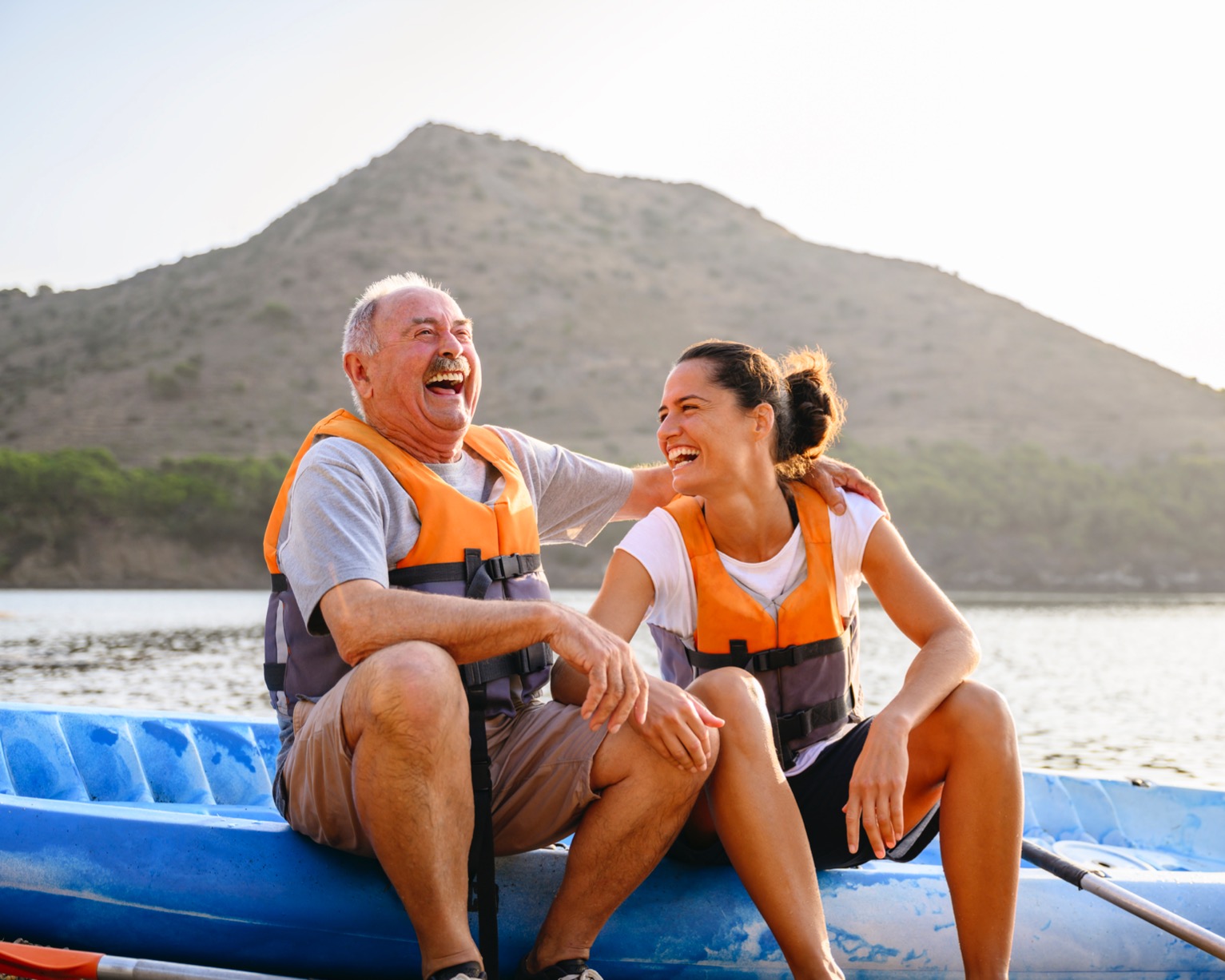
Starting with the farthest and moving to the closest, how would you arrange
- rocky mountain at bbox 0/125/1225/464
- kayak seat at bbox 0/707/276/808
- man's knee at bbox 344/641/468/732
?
1. rocky mountain at bbox 0/125/1225/464
2. kayak seat at bbox 0/707/276/808
3. man's knee at bbox 344/641/468/732

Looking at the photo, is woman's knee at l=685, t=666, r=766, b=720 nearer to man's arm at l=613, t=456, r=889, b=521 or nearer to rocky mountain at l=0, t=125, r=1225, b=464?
man's arm at l=613, t=456, r=889, b=521

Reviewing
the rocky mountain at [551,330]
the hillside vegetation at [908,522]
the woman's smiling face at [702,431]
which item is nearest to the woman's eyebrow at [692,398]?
the woman's smiling face at [702,431]

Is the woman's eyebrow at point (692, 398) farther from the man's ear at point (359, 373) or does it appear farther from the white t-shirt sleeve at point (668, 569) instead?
the man's ear at point (359, 373)

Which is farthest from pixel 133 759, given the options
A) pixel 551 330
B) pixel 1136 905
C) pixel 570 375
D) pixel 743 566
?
pixel 551 330

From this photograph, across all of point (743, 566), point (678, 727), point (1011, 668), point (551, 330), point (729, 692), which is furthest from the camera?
point (551, 330)

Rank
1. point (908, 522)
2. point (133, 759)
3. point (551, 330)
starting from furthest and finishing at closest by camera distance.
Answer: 1. point (551, 330)
2. point (908, 522)
3. point (133, 759)

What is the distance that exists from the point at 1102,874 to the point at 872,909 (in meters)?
0.58

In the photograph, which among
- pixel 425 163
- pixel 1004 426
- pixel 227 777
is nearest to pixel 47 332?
pixel 425 163

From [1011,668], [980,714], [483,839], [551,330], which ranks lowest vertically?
[1011,668]

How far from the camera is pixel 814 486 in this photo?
287 centimetres

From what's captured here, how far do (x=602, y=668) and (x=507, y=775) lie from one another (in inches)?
16.3

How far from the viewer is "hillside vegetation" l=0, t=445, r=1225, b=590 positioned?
3594 centimetres

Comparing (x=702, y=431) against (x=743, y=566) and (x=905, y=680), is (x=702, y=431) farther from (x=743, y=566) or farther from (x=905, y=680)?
(x=905, y=680)

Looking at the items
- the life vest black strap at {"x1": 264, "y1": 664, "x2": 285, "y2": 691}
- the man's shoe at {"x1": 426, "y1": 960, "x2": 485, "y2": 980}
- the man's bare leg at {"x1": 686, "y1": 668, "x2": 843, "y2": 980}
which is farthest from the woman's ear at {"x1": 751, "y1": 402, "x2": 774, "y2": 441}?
the man's shoe at {"x1": 426, "y1": 960, "x2": 485, "y2": 980}
